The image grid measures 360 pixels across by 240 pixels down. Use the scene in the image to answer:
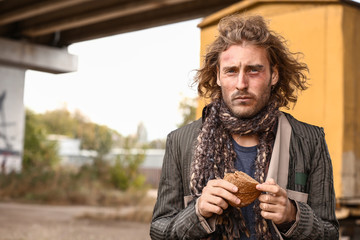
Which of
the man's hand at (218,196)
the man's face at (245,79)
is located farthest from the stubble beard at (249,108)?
the man's hand at (218,196)

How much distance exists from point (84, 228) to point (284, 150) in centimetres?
940

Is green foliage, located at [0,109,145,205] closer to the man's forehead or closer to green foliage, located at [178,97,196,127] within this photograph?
green foliage, located at [178,97,196,127]

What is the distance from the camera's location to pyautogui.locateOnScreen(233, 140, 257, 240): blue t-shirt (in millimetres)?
1948

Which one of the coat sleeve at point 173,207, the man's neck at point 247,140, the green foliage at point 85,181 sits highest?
the man's neck at point 247,140

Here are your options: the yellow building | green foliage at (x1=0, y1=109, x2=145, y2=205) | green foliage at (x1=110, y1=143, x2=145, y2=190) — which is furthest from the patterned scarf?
green foliage at (x1=110, y1=143, x2=145, y2=190)

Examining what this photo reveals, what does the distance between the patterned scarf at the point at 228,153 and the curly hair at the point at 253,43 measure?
0.17m

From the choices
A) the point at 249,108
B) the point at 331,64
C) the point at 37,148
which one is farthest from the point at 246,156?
the point at 37,148

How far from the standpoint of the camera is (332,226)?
191cm

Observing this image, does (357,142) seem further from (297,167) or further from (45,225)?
(45,225)

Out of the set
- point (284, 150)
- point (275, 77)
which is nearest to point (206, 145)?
point (284, 150)

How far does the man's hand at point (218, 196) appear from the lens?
1.72 metres

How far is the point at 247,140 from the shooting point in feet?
6.72

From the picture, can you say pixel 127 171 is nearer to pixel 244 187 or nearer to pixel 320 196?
pixel 320 196

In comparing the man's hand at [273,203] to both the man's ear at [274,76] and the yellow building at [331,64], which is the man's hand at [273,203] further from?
the yellow building at [331,64]
